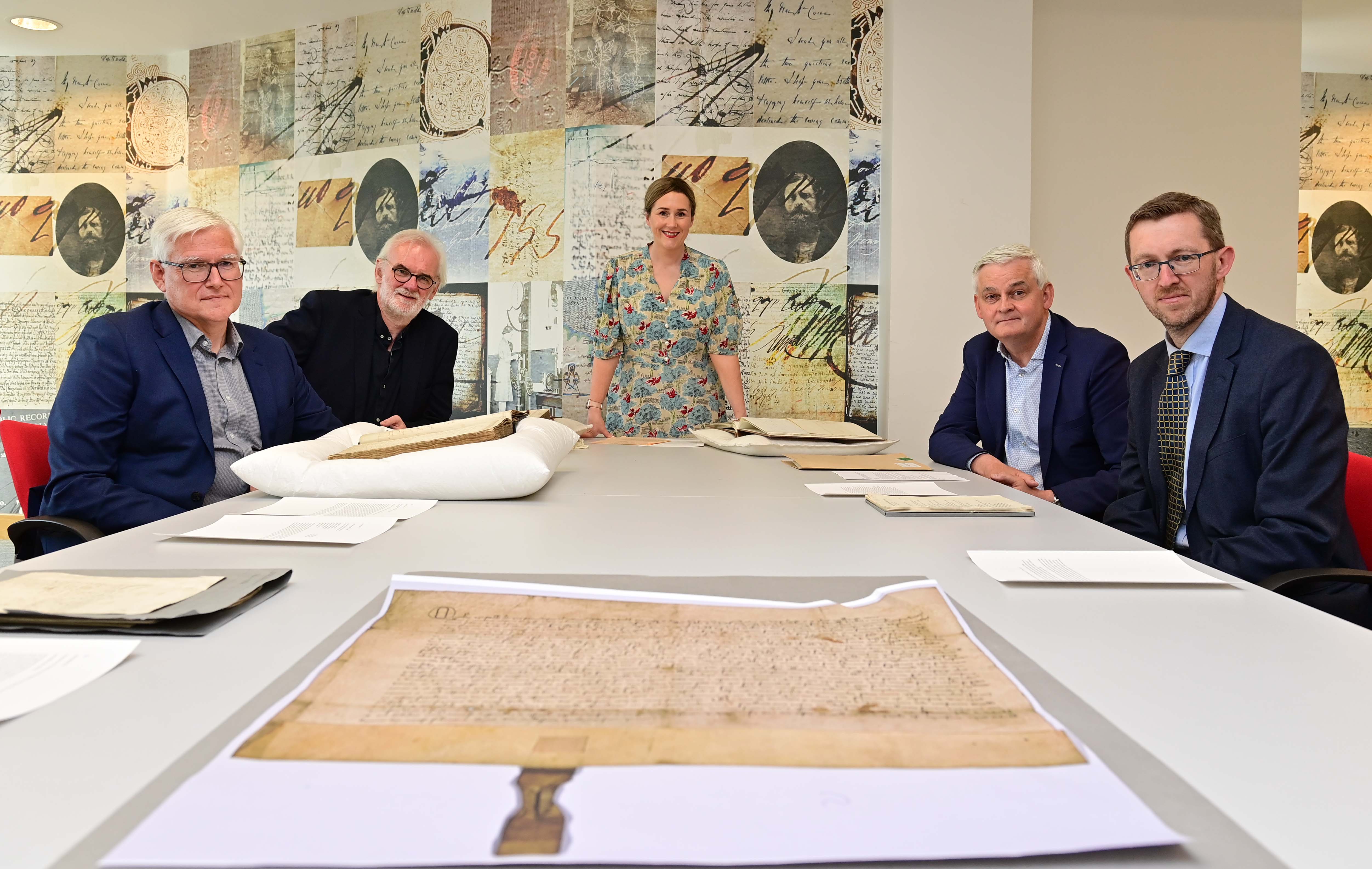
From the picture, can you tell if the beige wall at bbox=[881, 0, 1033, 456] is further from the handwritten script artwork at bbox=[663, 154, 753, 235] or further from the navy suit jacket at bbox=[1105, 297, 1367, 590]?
the navy suit jacket at bbox=[1105, 297, 1367, 590]

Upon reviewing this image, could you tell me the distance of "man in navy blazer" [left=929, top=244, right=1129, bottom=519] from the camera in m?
2.38

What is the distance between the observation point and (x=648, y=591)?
773 mm

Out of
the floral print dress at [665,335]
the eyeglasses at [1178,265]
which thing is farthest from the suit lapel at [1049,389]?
the floral print dress at [665,335]

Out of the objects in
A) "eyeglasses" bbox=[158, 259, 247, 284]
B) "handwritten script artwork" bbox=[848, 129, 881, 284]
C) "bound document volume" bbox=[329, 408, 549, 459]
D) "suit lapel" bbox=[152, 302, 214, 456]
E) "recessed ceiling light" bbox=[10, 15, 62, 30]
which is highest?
"recessed ceiling light" bbox=[10, 15, 62, 30]

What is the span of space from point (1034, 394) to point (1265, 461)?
977 mm

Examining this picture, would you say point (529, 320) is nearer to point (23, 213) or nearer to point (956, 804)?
point (23, 213)

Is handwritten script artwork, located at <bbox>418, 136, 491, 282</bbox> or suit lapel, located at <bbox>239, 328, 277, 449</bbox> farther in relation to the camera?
handwritten script artwork, located at <bbox>418, 136, 491, 282</bbox>

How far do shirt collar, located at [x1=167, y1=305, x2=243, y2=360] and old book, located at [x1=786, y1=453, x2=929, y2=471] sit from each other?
4.64 feet

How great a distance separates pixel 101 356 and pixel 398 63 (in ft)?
10.3

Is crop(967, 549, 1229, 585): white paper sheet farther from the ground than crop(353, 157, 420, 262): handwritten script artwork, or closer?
closer

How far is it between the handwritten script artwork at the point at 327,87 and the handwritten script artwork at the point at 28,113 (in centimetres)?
164

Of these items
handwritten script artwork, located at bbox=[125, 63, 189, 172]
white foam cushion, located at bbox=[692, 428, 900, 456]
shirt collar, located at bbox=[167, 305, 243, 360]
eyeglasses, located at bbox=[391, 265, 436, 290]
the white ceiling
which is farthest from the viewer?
handwritten script artwork, located at bbox=[125, 63, 189, 172]

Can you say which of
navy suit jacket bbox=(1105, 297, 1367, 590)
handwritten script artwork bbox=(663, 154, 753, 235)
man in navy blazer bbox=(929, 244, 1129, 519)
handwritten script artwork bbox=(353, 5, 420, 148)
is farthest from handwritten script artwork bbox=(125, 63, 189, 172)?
navy suit jacket bbox=(1105, 297, 1367, 590)

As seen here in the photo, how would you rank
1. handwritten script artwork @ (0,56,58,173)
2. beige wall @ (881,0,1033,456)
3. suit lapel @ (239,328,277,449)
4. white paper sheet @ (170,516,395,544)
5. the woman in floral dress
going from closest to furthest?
1. white paper sheet @ (170,516,395,544)
2. suit lapel @ (239,328,277,449)
3. the woman in floral dress
4. beige wall @ (881,0,1033,456)
5. handwritten script artwork @ (0,56,58,173)
